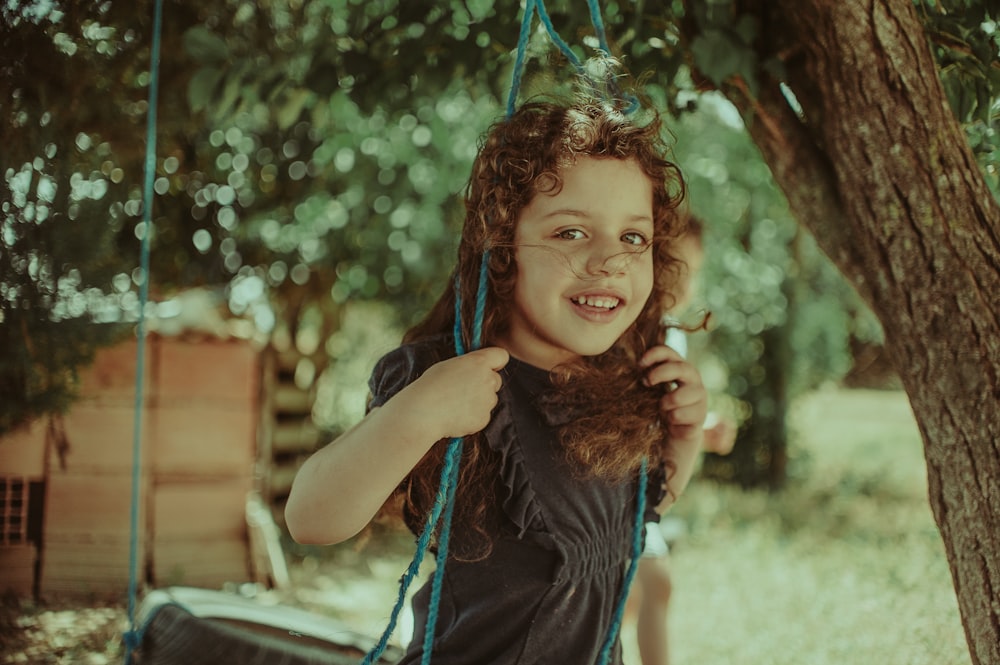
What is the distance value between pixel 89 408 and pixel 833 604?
9.68 feet

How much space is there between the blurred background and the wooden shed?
0.01 meters

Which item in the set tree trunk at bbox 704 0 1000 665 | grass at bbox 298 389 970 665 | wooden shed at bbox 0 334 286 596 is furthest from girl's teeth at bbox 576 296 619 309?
wooden shed at bbox 0 334 286 596

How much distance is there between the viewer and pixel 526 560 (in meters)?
1.56

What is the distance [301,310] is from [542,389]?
403 centimetres

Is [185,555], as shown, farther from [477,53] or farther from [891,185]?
[891,185]

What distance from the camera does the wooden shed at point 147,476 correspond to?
2.32m

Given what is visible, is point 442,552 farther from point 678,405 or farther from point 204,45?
point 204,45

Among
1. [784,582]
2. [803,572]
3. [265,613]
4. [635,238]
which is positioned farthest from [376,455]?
[803,572]

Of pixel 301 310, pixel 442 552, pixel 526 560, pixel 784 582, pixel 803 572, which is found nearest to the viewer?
pixel 442 552

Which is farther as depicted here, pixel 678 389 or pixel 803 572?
pixel 803 572

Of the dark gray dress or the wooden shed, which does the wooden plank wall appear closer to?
the wooden shed

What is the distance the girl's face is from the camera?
1.51 m

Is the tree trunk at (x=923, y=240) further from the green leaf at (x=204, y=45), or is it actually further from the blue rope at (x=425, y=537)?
the green leaf at (x=204, y=45)

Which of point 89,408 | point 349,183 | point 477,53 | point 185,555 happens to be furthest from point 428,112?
point 185,555
